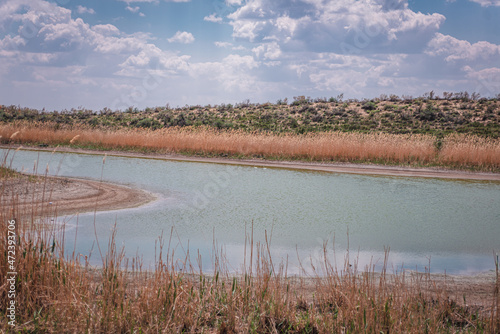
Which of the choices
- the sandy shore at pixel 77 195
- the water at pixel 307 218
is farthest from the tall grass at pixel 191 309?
the sandy shore at pixel 77 195

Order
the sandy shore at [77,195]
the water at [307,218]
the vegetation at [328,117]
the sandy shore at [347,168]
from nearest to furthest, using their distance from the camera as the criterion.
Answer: the water at [307,218] → the sandy shore at [77,195] → the sandy shore at [347,168] → the vegetation at [328,117]

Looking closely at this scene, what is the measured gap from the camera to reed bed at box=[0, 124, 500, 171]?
21609 mm

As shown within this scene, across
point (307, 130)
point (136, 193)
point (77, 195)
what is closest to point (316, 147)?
point (136, 193)

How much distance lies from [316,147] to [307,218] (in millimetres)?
13276

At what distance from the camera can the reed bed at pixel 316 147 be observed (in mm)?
21609

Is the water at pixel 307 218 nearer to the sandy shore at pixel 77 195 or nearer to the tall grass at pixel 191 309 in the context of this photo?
the sandy shore at pixel 77 195

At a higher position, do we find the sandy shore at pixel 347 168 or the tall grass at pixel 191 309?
the sandy shore at pixel 347 168

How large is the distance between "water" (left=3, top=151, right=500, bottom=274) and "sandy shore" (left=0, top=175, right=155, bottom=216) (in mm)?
570

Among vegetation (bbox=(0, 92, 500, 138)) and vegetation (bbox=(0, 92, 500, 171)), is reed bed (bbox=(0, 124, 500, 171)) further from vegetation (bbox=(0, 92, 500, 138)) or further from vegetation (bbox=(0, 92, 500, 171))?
vegetation (bbox=(0, 92, 500, 138))

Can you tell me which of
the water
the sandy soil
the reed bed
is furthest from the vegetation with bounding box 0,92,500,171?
the water

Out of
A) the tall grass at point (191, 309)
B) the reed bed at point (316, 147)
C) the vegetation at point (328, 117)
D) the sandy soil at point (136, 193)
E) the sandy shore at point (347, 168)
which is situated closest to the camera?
the tall grass at point (191, 309)

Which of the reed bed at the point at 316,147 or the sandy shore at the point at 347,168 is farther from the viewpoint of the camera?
the reed bed at the point at 316,147

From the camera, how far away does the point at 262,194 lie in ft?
45.3

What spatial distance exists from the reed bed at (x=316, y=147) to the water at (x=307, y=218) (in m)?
4.11
